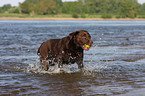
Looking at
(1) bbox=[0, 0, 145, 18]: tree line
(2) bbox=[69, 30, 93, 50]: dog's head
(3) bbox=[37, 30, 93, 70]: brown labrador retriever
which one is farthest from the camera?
(1) bbox=[0, 0, 145, 18]: tree line

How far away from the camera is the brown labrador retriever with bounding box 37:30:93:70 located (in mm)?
8680

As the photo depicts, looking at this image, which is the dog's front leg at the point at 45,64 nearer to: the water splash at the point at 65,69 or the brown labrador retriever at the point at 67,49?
the brown labrador retriever at the point at 67,49

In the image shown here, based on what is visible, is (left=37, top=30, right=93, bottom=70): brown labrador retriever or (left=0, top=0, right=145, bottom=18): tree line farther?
(left=0, top=0, right=145, bottom=18): tree line

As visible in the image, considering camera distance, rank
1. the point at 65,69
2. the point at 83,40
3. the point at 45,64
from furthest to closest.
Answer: the point at 65,69 → the point at 45,64 → the point at 83,40

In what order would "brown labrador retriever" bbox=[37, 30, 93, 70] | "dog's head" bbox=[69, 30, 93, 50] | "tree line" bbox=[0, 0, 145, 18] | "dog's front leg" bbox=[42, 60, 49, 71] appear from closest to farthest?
"dog's head" bbox=[69, 30, 93, 50]
"brown labrador retriever" bbox=[37, 30, 93, 70]
"dog's front leg" bbox=[42, 60, 49, 71]
"tree line" bbox=[0, 0, 145, 18]

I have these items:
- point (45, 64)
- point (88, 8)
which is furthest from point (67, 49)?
point (88, 8)

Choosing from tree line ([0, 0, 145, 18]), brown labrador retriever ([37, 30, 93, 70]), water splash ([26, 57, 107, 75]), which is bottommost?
water splash ([26, 57, 107, 75])

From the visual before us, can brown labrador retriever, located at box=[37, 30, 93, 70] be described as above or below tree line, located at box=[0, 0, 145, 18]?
below

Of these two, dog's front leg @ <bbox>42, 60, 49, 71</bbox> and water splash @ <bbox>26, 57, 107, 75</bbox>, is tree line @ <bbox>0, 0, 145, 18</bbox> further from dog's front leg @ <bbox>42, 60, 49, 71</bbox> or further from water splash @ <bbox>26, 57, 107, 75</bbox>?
dog's front leg @ <bbox>42, 60, 49, 71</bbox>

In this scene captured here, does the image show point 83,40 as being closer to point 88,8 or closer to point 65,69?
point 65,69

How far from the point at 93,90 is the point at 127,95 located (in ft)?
3.04

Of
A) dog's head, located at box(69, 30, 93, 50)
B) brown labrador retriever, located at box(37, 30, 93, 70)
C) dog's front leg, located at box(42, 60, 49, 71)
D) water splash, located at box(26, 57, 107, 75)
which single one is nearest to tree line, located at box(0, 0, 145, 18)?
water splash, located at box(26, 57, 107, 75)

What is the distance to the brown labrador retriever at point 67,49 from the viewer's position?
8680 millimetres

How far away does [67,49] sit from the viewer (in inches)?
358
